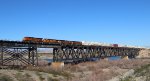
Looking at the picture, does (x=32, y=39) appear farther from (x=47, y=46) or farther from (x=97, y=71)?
(x=97, y=71)

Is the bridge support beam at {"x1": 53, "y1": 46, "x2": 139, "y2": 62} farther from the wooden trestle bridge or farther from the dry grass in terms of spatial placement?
the dry grass

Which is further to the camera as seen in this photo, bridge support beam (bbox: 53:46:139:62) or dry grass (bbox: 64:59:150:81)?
bridge support beam (bbox: 53:46:139:62)

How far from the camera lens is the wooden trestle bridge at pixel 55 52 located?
185 feet

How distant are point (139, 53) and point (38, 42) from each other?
122 m

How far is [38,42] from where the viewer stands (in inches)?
2514

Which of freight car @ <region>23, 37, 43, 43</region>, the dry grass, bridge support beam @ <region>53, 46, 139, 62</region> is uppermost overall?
freight car @ <region>23, 37, 43, 43</region>

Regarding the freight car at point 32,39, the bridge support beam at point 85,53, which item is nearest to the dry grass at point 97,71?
the bridge support beam at point 85,53

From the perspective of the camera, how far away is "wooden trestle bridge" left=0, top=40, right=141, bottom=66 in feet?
185

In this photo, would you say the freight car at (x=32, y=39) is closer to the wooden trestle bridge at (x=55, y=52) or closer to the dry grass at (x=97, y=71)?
the wooden trestle bridge at (x=55, y=52)

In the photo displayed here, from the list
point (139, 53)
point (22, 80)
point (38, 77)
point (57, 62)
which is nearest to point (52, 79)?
point (38, 77)

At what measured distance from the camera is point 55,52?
243 feet

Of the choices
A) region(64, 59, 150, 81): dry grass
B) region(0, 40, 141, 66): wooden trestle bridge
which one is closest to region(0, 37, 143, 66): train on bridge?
region(0, 40, 141, 66): wooden trestle bridge

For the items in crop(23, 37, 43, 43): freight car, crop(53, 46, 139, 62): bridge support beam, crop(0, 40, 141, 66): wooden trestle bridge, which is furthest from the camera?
crop(53, 46, 139, 62): bridge support beam

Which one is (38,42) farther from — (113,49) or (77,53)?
(113,49)
